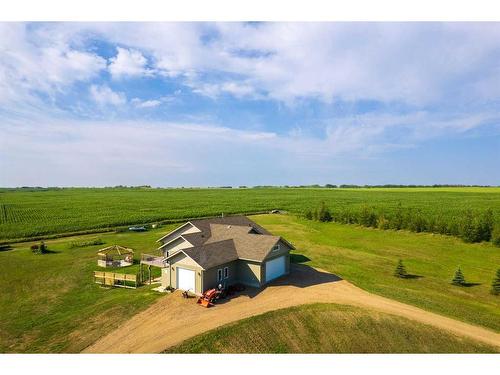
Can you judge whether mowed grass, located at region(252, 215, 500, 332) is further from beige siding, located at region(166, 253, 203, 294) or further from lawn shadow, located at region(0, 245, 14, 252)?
lawn shadow, located at region(0, 245, 14, 252)

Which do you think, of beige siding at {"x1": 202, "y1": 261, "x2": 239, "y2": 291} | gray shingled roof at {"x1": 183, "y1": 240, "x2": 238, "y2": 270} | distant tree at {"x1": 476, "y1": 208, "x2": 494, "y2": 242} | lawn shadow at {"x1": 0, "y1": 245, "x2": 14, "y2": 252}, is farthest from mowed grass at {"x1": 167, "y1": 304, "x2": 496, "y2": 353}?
lawn shadow at {"x1": 0, "y1": 245, "x2": 14, "y2": 252}

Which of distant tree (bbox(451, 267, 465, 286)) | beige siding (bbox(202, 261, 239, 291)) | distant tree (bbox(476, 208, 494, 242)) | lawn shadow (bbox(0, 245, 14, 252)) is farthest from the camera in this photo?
distant tree (bbox(476, 208, 494, 242))

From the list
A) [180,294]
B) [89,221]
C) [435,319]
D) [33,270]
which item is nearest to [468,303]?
[435,319]

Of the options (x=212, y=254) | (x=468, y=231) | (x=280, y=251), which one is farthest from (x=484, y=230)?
(x=212, y=254)

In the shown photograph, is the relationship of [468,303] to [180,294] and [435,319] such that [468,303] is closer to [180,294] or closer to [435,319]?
[435,319]

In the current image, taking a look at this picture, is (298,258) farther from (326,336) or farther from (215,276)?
(326,336)

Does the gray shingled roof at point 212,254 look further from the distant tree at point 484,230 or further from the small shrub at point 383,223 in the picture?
the distant tree at point 484,230
